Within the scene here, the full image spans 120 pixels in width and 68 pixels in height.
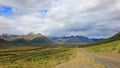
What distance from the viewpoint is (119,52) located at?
208ft

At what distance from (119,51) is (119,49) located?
3.20ft

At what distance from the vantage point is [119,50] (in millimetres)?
63562

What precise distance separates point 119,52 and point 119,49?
45.9 inches

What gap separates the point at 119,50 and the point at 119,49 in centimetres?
63

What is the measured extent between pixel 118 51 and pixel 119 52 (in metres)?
0.70

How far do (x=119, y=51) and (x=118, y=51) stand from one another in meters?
0.64

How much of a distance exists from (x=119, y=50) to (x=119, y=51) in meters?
0.37

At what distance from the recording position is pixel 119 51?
63.3 metres

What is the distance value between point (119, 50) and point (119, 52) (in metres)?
0.61

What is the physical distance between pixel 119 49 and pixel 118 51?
664 millimetres

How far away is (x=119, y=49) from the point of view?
64.1 m

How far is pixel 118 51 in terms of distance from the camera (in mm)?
63938
